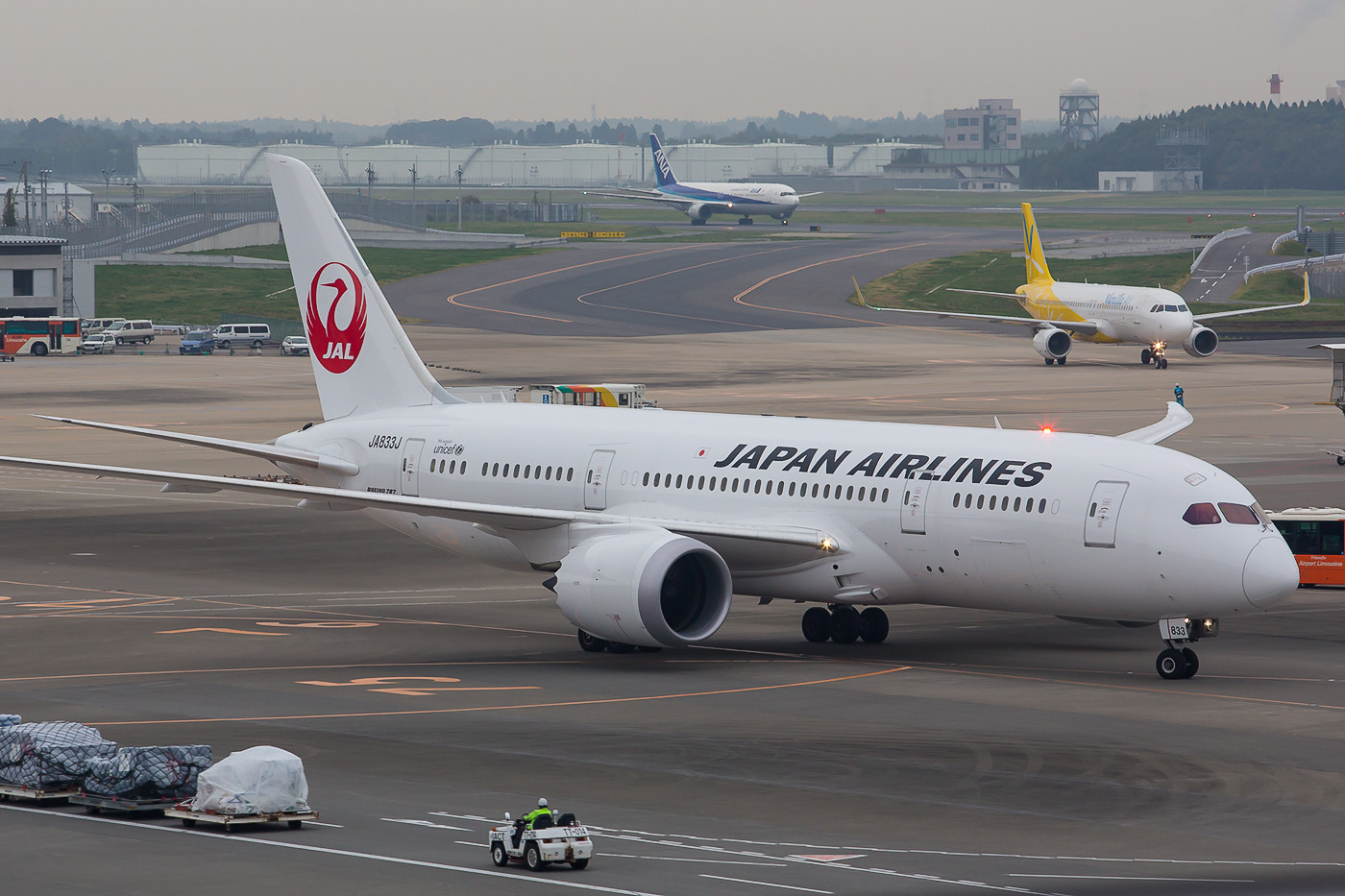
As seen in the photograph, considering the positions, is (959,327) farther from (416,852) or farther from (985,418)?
(416,852)

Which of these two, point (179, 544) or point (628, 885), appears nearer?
point (628, 885)

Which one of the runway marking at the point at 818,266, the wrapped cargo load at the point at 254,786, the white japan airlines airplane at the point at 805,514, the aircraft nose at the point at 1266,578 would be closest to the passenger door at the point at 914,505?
the white japan airlines airplane at the point at 805,514

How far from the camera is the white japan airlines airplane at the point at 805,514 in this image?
31.3m

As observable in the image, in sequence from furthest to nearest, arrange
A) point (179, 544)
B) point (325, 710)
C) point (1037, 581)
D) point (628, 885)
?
point (179, 544), point (1037, 581), point (325, 710), point (628, 885)

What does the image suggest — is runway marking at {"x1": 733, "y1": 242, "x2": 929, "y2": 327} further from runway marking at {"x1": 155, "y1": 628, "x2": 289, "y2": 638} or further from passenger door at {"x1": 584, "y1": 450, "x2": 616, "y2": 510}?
runway marking at {"x1": 155, "y1": 628, "x2": 289, "y2": 638}

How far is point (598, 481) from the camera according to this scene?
37219mm

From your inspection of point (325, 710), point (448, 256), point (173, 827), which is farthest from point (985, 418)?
point (448, 256)

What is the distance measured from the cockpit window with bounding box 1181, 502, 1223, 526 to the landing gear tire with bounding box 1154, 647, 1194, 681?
236 centimetres

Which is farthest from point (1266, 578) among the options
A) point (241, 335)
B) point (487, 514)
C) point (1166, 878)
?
point (241, 335)

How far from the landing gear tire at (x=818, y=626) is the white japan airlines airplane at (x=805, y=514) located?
0.13 feet

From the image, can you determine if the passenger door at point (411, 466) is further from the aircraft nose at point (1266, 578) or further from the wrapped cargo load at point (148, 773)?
the wrapped cargo load at point (148, 773)

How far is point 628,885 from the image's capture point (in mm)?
18375

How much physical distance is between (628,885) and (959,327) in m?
123

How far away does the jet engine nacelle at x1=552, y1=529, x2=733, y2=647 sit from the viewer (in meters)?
32.3
